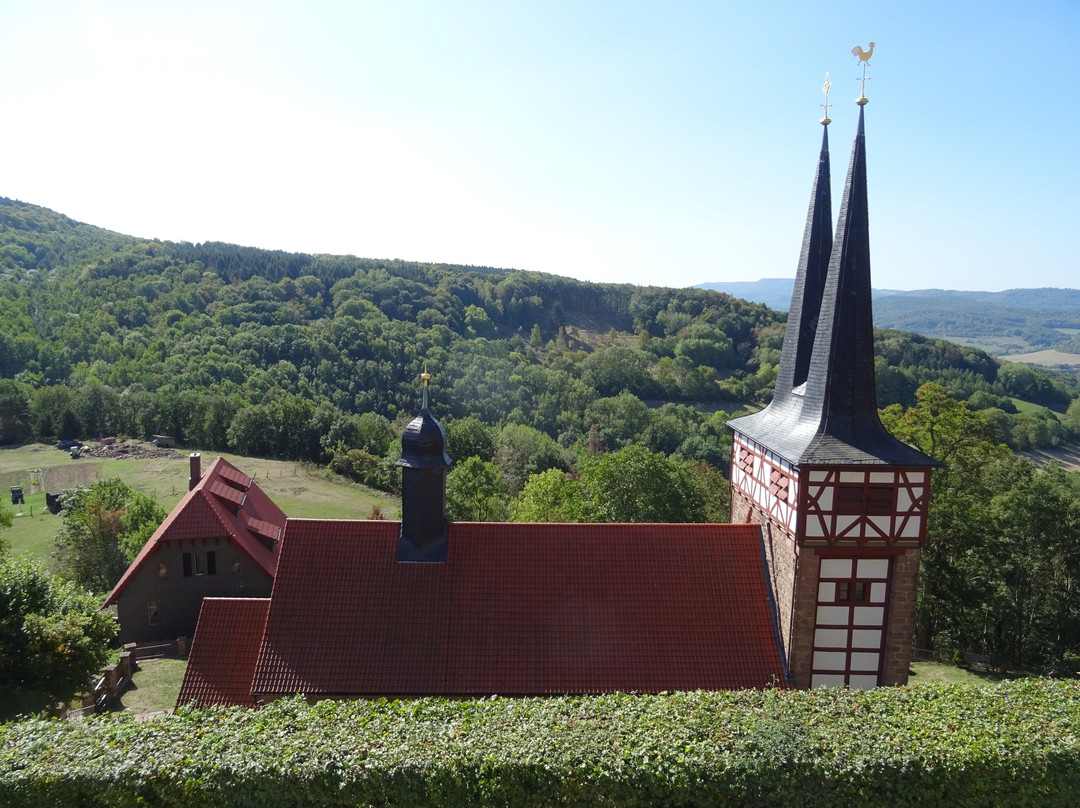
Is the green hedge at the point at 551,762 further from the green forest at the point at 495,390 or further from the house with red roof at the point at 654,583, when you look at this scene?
the green forest at the point at 495,390

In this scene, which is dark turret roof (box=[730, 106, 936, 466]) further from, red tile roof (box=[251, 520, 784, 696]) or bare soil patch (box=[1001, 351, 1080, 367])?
bare soil patch (box=[1001, 351, 1080, 367])

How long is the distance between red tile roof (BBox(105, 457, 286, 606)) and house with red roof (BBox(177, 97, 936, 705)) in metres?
9.91

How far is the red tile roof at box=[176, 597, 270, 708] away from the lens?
15562mm

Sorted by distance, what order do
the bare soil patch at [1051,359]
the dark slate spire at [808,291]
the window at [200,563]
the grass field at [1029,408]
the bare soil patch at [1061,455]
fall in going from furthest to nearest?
the bare soil patch at [1051,359] < the grass field at [1029,408] < the bare soil patch at [1061,455] < the window at [200,563] < the dark slate spire at [808,291]

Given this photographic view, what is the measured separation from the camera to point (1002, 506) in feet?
87.2

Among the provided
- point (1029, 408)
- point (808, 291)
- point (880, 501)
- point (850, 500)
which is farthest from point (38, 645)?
point (1029, 408)

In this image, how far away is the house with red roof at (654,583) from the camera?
1482 cm

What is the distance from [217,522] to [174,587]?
312cm

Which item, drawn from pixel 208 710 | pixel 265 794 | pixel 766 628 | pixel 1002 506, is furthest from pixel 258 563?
pixel 1002 506

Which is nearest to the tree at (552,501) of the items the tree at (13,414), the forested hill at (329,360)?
the forested hill at (329,360)

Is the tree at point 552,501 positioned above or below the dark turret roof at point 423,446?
below

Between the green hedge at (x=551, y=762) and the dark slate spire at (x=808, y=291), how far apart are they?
24.9ft

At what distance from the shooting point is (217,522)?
26.6 m

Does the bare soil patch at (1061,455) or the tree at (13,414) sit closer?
the tree at (13,414)
